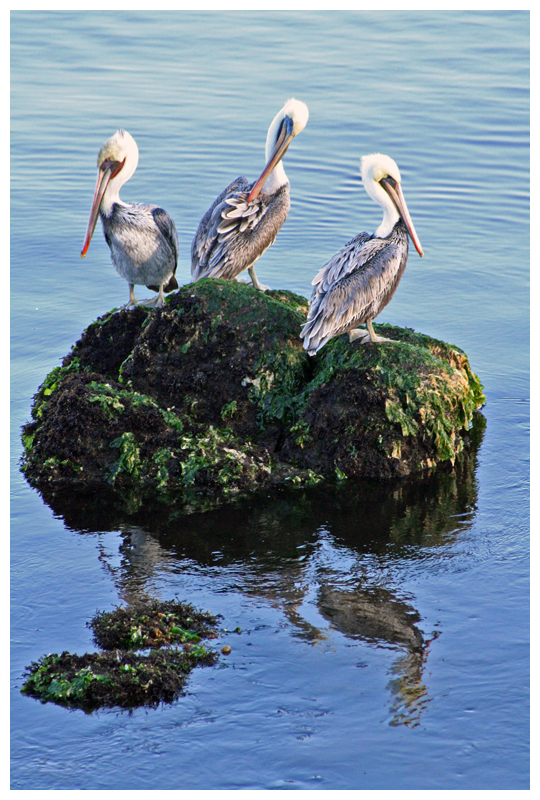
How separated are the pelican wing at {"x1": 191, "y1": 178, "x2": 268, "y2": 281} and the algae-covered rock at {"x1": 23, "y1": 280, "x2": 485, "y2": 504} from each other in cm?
34

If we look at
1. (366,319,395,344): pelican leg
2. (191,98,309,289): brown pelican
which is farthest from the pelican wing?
(366,319,395,344): pelican leg

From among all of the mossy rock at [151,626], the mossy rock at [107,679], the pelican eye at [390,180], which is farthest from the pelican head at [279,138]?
the mossy rock at [107,679]

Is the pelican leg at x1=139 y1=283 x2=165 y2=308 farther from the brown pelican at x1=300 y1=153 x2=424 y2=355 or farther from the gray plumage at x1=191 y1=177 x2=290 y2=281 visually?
the brown pelican at x1=300 y1=153 x2=424 y2=355

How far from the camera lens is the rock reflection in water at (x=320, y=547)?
5609mm

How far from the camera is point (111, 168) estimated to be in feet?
27.6

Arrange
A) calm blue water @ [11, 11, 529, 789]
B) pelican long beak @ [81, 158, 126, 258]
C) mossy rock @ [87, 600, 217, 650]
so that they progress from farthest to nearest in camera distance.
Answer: pelican long beak @ [81, 158, 126, 258], mossy rock @ [87, 600, 217, 650], calm blue water @ [11, 11, 529, 789]

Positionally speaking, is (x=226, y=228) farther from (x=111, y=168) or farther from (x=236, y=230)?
(x=111, y=168)

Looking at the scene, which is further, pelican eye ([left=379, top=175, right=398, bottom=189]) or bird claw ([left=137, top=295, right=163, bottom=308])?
bird claw ([left=137, top=295, right=163, bottom=308])

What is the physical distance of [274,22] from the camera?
19094 millimetres

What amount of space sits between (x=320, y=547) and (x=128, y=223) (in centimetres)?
374

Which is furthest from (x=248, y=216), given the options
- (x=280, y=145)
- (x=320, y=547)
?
(x=320, y=547)

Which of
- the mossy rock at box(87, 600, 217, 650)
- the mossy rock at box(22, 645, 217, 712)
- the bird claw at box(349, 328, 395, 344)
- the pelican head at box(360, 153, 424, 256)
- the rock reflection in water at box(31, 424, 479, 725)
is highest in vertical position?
the pelican head at box(360, 153, 424, 256)

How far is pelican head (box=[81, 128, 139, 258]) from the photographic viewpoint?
8297 mm

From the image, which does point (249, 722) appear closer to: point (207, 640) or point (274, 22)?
point (207, 640)
